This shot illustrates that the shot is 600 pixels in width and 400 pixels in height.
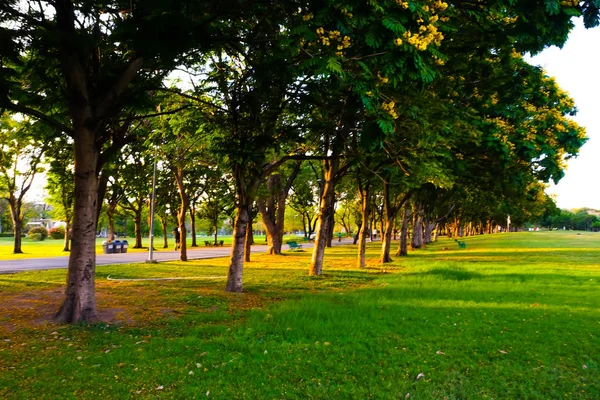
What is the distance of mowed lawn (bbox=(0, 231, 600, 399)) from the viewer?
4672 millimetres

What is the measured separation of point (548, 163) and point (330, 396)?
11.0m

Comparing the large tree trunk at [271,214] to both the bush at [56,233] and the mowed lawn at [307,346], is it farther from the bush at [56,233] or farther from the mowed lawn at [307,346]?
the bush at [56,233]

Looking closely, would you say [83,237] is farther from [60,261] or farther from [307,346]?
[60,261]

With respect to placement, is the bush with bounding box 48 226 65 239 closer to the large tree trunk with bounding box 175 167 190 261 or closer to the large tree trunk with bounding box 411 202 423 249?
the large tree trunk with bounding box 175 167 190 261

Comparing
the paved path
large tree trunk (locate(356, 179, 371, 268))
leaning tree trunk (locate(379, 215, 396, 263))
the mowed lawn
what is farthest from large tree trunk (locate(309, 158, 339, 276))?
the paved path

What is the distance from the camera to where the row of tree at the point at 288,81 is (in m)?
5.35

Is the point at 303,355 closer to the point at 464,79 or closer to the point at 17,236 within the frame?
the point at 464,79

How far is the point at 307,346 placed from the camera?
6.09 meters

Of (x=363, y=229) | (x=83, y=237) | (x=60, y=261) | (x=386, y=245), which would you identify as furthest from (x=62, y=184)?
(x=83, y=237)

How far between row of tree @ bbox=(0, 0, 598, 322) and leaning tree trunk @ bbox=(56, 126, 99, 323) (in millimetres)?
25

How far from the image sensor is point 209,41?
7.00 m

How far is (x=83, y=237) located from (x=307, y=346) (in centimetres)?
474

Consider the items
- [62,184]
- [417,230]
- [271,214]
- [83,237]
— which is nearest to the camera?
[83,237]

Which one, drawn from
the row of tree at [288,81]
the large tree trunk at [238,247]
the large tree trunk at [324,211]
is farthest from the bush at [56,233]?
the large tree trunk at [238,247]
